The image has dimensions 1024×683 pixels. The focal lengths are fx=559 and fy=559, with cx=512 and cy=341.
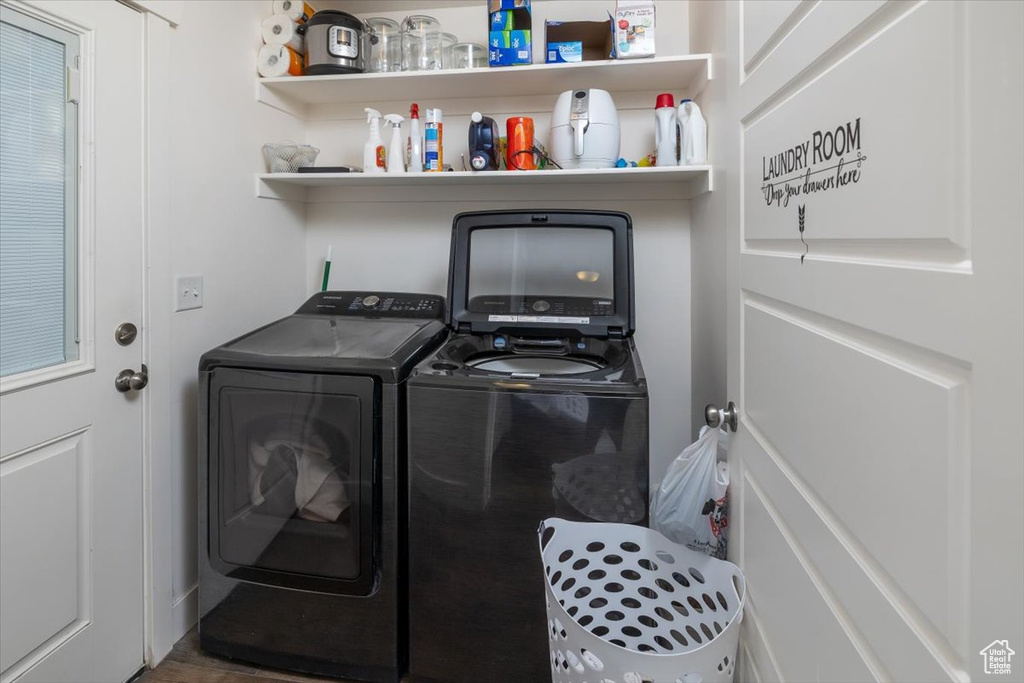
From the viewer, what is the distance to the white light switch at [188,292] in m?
1.73

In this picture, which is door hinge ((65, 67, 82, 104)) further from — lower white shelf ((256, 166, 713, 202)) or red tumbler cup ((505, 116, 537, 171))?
red tumbler cup ((505, 116, 537, 171))

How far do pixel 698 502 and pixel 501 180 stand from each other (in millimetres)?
1397

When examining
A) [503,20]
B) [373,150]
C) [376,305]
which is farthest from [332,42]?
[376,305]

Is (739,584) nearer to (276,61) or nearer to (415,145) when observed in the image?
(415,145)

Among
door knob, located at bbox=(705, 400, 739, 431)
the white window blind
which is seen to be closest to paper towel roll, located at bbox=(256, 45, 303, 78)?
the white window blind

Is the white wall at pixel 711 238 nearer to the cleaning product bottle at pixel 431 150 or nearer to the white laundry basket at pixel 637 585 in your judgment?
the white laundry basket at pixel 637 585

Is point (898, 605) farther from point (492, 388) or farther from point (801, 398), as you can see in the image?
point (492, 388)

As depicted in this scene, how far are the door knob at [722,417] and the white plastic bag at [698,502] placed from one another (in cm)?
8

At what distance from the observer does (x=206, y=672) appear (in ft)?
5.51

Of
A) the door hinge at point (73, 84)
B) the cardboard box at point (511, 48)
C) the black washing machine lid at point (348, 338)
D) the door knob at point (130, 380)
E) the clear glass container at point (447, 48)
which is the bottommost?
the door knob at point (130, 380)

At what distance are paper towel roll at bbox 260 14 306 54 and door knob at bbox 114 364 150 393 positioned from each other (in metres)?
1.28

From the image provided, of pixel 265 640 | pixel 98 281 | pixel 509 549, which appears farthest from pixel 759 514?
pixel 98 281

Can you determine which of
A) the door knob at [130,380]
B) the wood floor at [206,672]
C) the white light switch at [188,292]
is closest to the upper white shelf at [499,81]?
the white light switch at [188,292]

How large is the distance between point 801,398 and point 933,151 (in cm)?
44
